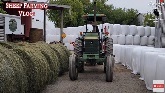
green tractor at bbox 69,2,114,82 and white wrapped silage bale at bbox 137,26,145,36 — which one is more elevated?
white wrapped silage bale at bbox 137,26,145,36

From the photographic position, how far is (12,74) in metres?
7.27

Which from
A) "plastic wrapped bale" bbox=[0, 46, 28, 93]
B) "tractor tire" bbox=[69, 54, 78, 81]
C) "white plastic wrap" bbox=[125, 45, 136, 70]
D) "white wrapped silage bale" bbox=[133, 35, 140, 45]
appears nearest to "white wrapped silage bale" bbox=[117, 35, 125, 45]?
"white wrapped silage bale" bbox=[133, 35, 140, 45]

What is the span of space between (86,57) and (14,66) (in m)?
6.13


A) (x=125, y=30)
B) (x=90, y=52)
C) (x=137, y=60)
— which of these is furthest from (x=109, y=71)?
(x=125, y=30)

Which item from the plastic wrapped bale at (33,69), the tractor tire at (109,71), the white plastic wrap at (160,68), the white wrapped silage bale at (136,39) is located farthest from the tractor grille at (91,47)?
the white wrapped silage bale at (136,39)

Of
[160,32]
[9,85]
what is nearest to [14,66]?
[9,85]

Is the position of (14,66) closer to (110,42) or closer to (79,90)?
(79,90)

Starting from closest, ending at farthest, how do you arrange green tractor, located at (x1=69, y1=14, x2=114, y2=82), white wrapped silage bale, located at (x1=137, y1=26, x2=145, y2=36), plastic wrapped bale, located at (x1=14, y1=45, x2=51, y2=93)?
plastic wrapped bale, located at (x1=14, y1=45, x2=51, y2=93), green tractor, located at (x1=69, y1=14, x2=114, y2=82), white wrapped silage bale, located at (x1=137, y1=26, x2=145, y2=36)

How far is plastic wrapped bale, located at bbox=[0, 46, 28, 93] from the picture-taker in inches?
265

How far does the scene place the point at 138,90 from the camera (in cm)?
1079

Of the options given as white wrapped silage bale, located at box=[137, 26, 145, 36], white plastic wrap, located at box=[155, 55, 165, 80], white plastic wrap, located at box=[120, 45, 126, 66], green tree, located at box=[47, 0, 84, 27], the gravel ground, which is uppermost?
→ green tree, located at box=[47, 0, 84, 27]

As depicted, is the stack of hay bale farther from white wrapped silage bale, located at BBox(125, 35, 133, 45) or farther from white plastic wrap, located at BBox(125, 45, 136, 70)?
white wrapped silage bale, located at BBox(125, 35, 133, 45)

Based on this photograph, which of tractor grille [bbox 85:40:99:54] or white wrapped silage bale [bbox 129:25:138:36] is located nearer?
tractor grille [bbox 85:40:99:54]

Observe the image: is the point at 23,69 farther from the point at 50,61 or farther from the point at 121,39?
the point at 121,39
